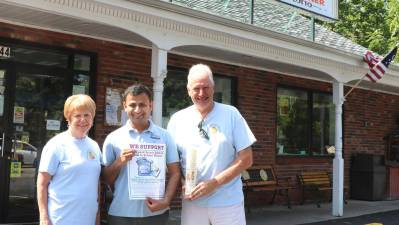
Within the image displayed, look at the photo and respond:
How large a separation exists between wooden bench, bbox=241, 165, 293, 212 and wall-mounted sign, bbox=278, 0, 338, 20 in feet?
10.5

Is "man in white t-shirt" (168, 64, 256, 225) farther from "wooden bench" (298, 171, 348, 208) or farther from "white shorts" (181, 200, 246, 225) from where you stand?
"wooden bench" (298, 171, 348, 208)

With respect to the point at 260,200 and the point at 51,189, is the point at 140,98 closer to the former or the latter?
the point at 51,189

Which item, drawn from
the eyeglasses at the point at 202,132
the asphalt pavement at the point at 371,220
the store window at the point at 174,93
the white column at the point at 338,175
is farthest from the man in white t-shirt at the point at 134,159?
the white column at the point at 338,175

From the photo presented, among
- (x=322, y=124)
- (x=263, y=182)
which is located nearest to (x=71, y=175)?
(x=263, y=182)

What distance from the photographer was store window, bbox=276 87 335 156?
11109 mm

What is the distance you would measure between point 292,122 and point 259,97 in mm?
1307

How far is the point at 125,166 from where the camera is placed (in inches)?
123

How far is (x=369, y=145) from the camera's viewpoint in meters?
13.3

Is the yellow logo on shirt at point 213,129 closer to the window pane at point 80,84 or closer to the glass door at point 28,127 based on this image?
the glass door at point 28,127

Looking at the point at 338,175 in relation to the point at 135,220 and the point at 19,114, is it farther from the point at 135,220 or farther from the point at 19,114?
the point at 135,220

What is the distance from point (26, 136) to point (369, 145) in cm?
911

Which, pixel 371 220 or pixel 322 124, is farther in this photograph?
pixel 322 124

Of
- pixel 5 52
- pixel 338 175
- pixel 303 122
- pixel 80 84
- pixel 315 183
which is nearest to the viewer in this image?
pixel 5 52

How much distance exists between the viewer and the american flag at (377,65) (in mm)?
9758
